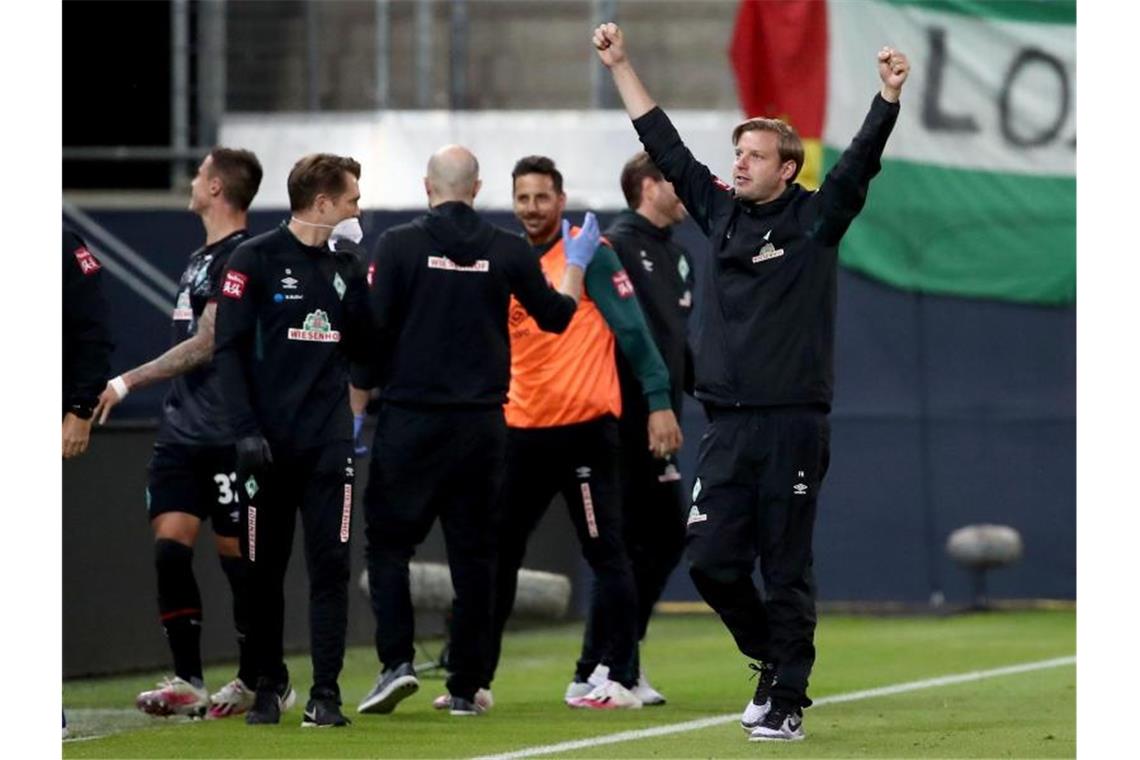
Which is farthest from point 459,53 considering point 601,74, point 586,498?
point 586,498

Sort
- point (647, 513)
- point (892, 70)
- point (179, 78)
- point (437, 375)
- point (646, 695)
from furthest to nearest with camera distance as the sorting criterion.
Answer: point (179, 78) → point (647, 513) → point (646, 695) → point (437, 375) → point (892, 70)

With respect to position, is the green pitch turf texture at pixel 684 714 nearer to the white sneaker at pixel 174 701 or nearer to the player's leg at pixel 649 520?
the white sneaker at pixel 174 701

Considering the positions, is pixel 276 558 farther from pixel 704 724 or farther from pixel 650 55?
pixel 650 55

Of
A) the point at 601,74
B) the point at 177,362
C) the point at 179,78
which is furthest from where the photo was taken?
the point at 179,78

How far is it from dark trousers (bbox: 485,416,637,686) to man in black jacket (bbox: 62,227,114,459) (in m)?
1.81

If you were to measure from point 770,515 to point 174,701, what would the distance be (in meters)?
2.46

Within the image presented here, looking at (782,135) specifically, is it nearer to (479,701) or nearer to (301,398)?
(301,398)

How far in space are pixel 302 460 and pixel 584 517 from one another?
1386mm

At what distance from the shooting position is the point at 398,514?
807 cm

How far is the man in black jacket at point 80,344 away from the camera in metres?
7.46

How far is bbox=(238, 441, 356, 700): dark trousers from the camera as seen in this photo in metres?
7.77

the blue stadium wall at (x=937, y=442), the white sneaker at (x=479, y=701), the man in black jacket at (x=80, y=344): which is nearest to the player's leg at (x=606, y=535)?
the white sneaker at (x=479, y=701)

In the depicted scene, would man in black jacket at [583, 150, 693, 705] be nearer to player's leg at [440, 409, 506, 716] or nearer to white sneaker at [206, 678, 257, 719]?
player's leg at [440, 409, 506, 716]

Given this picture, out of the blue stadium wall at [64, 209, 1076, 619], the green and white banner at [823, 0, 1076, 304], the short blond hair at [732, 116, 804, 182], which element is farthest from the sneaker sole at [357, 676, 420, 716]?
the green and white banner at [823, 0, 1076, 304]
